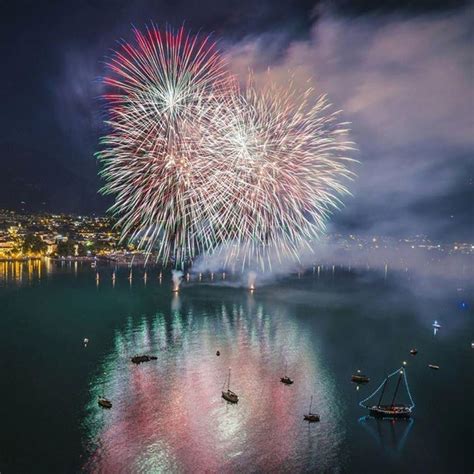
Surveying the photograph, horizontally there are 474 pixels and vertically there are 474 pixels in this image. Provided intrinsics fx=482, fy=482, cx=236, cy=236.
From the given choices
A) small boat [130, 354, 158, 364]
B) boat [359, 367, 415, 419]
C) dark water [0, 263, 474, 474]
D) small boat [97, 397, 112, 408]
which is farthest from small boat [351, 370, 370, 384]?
small boat [97, 397, 112, 408]

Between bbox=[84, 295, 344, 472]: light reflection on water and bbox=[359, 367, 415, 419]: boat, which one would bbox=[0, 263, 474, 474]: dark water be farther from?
bbox=[359, 367, 415, 419]: boat

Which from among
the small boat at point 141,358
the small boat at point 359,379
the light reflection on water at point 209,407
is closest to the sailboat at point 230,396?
the light reflection on water at point 209,407

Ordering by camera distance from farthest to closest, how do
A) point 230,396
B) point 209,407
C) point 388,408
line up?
point 230,396 < point 209,407 < point 388,408

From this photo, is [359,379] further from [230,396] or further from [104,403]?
[104,403]

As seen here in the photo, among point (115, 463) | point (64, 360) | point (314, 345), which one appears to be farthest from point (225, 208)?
point (314, 345)

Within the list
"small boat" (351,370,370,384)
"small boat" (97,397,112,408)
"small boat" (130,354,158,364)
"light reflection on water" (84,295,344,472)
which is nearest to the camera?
"light reflection on water" (84,295,344,472)

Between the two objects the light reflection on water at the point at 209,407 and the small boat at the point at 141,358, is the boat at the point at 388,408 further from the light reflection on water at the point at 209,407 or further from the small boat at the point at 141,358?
the small boat at the point at 141,358

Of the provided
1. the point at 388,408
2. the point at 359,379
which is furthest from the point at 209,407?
the point at 359,379

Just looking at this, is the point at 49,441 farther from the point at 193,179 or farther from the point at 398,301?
the point at 398,301
